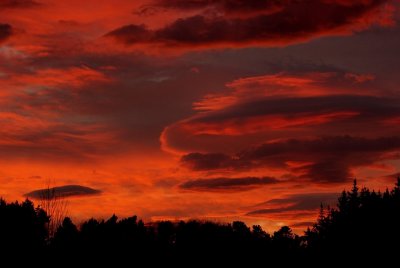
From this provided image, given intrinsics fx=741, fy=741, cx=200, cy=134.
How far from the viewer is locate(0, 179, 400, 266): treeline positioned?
237ft

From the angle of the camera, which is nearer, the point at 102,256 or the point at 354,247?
the point at 102,256

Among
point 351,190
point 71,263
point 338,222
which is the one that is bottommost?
point 71,263

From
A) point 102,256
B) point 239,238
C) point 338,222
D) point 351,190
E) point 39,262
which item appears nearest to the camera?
point 39,262

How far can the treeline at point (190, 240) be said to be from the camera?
237ft

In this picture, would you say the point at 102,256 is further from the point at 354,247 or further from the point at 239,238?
the point at 354,247

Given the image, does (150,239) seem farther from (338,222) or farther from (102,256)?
(338,222)

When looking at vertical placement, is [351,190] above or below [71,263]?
above

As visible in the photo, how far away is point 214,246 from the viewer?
88.2 meters

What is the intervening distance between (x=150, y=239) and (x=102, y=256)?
1035 cm

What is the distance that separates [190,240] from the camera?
88250 millimetres

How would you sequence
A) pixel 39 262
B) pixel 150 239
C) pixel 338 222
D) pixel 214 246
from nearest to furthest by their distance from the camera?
pixel 39 262 < pixel 150 239 < pixel 214 246 < pixel 338 222

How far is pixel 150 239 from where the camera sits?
8262 cm

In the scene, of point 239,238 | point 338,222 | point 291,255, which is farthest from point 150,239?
point 338,222

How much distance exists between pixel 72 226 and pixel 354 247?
4076cm
